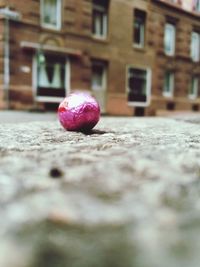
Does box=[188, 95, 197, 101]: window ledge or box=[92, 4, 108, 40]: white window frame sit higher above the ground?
box=[92, 4, 108, 40]: white window frame

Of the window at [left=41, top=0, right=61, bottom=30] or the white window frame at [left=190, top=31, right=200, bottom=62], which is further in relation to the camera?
the white window frame at [left=190, top=31, right=200, bottom=62]

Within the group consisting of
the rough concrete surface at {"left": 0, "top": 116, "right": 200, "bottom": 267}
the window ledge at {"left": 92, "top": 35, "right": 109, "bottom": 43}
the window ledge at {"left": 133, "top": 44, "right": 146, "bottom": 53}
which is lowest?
the rough concrete surface at {"left": 0, "top": 116, "right": 200, "bottom": 267}

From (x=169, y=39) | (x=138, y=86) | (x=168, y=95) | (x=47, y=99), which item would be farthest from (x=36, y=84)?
(x=169, y=39)

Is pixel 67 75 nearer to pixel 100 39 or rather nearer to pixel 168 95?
pixel 100 39

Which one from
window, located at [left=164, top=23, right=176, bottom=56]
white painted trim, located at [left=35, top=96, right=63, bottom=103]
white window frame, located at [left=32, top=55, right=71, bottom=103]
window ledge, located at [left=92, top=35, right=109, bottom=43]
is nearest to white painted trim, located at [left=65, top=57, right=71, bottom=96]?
white window frame, located at [left=32, top=55, right=71, bottom=103]

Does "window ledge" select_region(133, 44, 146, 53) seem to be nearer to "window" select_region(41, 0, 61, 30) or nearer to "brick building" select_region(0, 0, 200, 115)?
"brick building" select_region(0, 0, 200, 115)

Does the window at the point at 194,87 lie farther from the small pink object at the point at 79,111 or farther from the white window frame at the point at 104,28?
the small pink object at the point at 79,111

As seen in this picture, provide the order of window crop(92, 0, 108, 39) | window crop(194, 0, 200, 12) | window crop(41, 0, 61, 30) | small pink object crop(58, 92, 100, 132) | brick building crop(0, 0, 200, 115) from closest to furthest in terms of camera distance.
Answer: small pink object crop(58, 92, 100, 132) < brick building crop(0, 0, 200, 115) < window crop(41, 0, 61, 30) < window crop(92, 0, 108, 39) < window crop(194, 0, 200, 12)
